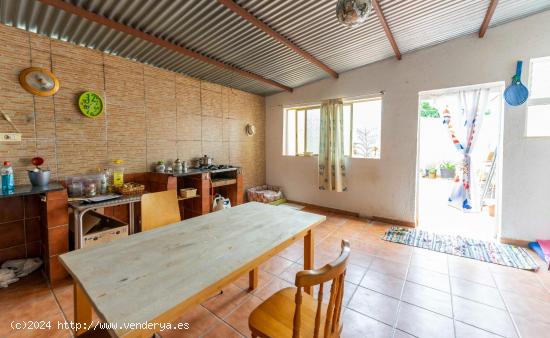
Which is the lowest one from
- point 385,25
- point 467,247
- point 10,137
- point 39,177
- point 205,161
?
point 467,247

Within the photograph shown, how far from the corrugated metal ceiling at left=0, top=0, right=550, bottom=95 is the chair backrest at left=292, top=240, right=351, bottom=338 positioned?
241cm

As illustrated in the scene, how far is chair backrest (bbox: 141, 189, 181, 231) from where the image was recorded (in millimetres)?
1750

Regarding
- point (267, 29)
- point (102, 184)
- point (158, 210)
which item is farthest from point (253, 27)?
point (102, 184)

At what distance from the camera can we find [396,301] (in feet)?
6.39

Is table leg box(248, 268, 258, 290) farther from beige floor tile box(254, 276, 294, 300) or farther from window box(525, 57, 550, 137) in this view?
window box(525, 57, 550, 137)

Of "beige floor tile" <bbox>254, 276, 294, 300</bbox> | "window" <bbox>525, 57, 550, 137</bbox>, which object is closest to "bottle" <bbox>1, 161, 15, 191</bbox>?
"beige floor tile" <bbox>254, 276, 294, 300</bbox>

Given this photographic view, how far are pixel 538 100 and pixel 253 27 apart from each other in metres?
3.53

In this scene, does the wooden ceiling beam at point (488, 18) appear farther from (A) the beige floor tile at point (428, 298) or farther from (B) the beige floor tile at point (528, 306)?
(A) the beige floor tile at point (428, 298)

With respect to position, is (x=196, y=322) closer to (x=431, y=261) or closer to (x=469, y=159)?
(x=431, y=261)

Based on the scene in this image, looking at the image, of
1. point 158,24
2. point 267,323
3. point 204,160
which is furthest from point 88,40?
point 267,323

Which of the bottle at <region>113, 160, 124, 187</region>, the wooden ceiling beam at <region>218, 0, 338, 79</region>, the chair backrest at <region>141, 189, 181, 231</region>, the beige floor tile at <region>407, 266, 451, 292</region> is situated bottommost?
the beige floor tile at <region>407, 266, 451, 292</region>

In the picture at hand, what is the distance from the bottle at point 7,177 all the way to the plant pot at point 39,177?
0.14 m

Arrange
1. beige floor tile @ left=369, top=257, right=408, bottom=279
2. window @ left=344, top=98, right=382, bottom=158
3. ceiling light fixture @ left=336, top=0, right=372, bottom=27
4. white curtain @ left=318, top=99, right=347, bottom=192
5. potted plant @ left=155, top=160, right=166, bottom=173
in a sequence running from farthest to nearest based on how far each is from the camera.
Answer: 1. white curtain @ left=318, top=99, right=347, bottom=192
2. window @ left=344, top=98, right=382, bottom=158
3. potted plant @ left=155, top=160, right=166, bottom=173
4. beige floor tile @ left=369, top=257, right=408, bottom=279
5. ceiling light fixture @ left=336, top=0, right=372, bottom=27

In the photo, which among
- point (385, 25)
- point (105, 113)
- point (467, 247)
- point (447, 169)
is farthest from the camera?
point (447, 169)
